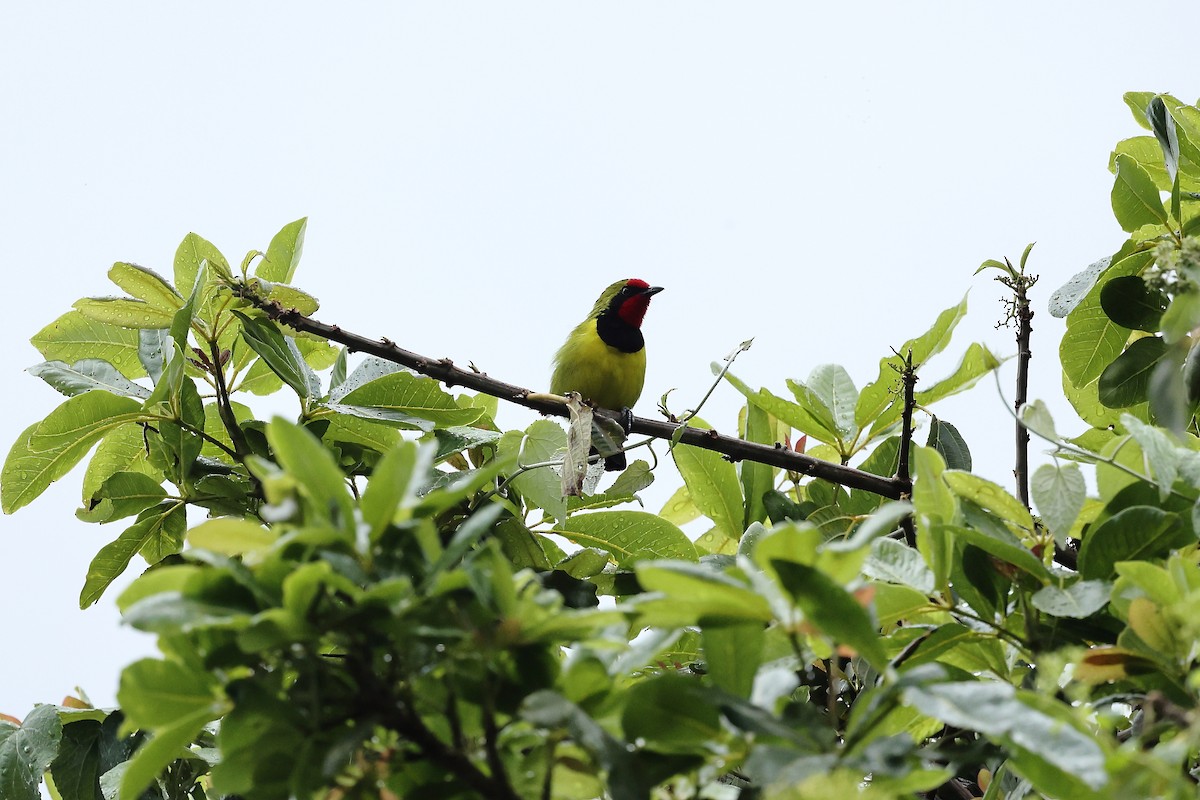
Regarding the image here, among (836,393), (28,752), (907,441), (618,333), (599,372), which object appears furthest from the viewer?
(618,333)

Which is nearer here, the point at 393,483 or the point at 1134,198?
the point at 393,483

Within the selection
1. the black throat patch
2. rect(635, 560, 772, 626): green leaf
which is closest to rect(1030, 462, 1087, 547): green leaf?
rect(635, 560, 772, 626): green leaf

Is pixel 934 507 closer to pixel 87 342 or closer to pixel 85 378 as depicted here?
pixel 85 378

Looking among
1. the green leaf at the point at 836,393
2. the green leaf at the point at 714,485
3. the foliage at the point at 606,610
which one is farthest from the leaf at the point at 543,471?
the green leaf at the point at 836,393

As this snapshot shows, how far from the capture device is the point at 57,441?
1.58 m

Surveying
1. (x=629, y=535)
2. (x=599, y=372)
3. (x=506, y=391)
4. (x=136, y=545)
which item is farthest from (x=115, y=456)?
(x=599, y=372)

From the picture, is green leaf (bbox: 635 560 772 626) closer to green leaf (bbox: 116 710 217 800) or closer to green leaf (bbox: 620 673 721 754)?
green leaf (bbox: 620 673 721 754)

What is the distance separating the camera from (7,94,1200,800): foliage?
71 cm

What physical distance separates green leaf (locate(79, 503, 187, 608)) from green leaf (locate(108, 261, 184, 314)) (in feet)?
1.01

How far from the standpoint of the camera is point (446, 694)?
77cm

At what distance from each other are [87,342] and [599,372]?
2.58 metres

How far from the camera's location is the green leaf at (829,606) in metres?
0.73

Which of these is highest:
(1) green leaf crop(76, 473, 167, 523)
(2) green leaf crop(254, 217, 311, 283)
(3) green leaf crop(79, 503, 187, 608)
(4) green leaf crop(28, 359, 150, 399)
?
(2) green leaf crop(254, 217, 311, 283)

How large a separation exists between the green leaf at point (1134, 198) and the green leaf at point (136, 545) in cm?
147
